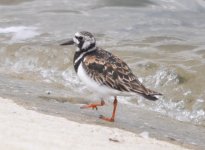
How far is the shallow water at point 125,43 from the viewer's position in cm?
903

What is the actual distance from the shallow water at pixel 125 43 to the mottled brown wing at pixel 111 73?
118cm

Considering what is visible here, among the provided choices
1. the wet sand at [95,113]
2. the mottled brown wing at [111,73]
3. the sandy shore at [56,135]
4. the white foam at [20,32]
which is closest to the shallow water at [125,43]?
the white foam at [20,32]

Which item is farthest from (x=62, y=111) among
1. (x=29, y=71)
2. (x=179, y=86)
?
(x=29, y=71)

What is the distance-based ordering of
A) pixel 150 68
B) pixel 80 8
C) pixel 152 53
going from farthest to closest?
pixel 80 8, pixel 152 53, pixel 150 68

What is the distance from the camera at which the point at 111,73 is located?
22.1 ft

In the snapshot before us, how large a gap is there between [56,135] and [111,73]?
1.86m

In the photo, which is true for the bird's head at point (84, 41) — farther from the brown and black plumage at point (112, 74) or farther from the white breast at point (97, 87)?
the white breast at point (97, 87)

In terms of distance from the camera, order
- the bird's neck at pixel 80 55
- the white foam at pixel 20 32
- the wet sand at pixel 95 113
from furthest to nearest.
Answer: the white foam at pixel 20 32 < the bird's neck at pixel 80 55 < the wet sand at pixel 95 113

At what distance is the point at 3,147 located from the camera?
4.43 metres

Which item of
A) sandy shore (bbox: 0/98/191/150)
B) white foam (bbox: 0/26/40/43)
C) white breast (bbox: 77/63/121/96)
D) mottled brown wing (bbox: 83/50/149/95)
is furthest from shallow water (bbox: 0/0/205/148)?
sandy shore (bbox: 0/98/191/150)

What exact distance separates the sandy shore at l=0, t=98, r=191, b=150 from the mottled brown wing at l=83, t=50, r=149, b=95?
0.71 metres

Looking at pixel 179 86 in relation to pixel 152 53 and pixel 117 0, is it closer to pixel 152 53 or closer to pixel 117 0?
pixel 152 53

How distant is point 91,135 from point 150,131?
141 cm

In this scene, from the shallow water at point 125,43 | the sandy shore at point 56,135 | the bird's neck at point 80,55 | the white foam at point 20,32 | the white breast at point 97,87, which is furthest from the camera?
the white foam at point 20,32
